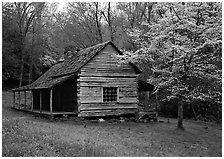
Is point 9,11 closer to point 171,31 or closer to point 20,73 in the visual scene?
point 20,73

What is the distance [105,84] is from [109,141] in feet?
27.5

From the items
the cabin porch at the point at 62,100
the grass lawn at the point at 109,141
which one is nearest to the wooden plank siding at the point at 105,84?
the cabin porch at the point at 62,100

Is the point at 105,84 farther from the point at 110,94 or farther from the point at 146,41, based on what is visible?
the point at 146,41

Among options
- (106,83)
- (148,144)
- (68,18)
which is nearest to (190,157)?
(148,144)

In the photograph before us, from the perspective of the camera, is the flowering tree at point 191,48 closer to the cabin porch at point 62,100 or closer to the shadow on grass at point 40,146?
the cabin porch at point 62,100

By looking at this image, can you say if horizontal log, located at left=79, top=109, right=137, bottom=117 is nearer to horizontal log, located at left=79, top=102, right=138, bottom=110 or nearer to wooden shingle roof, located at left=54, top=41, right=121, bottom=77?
horizontal log, located at left=79, top=102, right=138, bottom=110

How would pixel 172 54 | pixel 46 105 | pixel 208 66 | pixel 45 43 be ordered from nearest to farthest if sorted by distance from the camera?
pixel 208 66
pixel 172 54
pixel 46 105
pixel 45 43

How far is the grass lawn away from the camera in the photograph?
11.5 m

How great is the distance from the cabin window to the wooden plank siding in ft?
0.98

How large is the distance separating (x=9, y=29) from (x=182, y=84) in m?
26.4

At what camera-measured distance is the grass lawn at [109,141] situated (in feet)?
37.7

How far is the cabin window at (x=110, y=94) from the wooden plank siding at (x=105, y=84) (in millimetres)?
300

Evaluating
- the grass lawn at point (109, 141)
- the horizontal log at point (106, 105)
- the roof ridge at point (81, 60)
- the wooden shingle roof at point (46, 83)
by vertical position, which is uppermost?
the roof ridge at point (81, 60)

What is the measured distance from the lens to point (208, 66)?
17.9 meters
